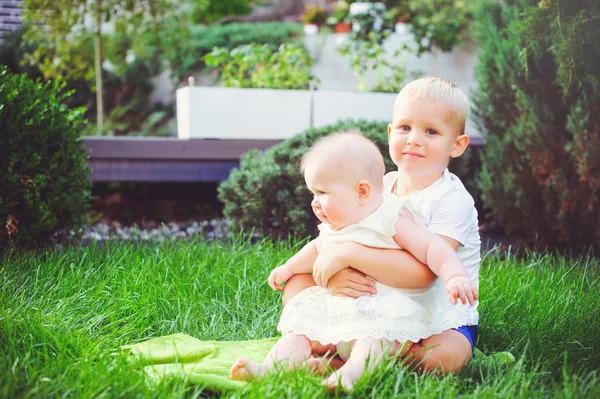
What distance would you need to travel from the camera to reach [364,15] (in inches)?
290

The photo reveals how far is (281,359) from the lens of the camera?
195 centimetres

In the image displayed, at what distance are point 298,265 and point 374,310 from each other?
1.17ft

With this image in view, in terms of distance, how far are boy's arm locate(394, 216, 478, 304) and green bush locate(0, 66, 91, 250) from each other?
7.09 ft

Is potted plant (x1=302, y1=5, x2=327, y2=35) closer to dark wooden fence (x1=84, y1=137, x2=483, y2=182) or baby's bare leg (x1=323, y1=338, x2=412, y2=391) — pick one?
dark wooden fence (x1=84, y1=137, x2=483, y2=182)

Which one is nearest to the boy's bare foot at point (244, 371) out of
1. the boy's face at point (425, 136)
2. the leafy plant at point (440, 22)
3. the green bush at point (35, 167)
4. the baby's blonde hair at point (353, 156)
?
the baby's blonde hair at point (353, 156)

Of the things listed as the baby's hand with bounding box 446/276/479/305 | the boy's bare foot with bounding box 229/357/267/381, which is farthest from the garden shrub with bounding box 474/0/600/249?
the boy's bare foot with bounding box 229/357/267/381

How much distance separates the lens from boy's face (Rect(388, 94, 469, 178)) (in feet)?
6.79

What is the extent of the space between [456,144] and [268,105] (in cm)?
329

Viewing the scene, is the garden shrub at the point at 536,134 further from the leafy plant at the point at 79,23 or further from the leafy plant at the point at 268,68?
the leafy plant at the point at 79,23

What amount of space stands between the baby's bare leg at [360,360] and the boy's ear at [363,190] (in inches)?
16.3

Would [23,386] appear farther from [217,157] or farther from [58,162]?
[217,157]

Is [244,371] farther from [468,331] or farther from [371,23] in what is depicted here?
[371,23]

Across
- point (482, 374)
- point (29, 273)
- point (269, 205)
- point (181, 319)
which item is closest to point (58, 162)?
point (29, 273)

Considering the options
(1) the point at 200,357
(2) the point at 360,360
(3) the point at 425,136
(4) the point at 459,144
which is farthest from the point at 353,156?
(1) the point at 200,357
